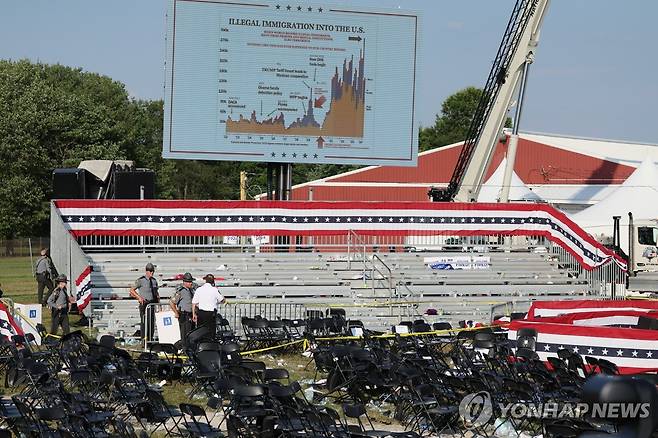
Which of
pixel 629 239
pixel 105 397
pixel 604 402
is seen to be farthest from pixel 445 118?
pixel 604 402

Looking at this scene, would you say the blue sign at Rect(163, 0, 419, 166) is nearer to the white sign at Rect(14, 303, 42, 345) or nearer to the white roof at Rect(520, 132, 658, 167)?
the white sign at Rect(14, 303, 42, 345)

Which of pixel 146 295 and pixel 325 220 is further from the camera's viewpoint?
pixel 325 220

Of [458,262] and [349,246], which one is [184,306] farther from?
[458,262]

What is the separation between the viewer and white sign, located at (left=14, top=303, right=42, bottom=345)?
18.4 metres

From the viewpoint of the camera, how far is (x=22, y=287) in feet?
109

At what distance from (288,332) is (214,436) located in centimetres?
905

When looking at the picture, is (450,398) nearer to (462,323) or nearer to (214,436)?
(214,436)

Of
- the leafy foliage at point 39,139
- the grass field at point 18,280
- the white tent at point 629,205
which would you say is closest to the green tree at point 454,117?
the leafy foliage at point 39,139

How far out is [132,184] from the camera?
2845cm

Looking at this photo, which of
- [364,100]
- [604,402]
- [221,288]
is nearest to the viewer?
[604,402]

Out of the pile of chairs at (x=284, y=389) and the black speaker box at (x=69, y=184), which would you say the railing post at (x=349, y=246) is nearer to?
the black speaker box at (x=69, y=184)

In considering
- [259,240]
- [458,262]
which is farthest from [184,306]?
[259,240]

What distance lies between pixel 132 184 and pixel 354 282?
725 centimetres

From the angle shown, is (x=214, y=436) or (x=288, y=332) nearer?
(x=214, y=436)
